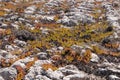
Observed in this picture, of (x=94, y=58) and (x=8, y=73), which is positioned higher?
(x=8, y=73)

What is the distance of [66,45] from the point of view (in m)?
17.6

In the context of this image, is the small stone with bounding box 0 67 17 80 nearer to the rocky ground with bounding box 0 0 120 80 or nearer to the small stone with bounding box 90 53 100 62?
the rocky ground with bounding box 0 0 120 80

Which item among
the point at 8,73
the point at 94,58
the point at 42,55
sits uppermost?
the point at 8,73

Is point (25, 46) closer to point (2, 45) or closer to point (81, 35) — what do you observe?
point (2, 45)

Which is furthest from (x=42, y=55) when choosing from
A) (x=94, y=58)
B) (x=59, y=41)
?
(x=94, y=58)

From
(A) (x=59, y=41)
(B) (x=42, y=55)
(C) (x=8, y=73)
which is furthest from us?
(A) (x=59, y=41)

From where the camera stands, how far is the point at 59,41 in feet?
60.1

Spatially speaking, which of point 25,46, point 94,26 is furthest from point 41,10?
point 25,46

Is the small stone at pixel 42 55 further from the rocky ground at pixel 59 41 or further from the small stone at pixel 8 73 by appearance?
the small stone at pixel 8 73

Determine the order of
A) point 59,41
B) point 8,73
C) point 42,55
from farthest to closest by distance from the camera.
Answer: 1. point 59,41
2. point 42,55
3. point 8,73

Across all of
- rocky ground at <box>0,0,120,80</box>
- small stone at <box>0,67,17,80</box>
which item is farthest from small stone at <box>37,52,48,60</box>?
small stone at <box>0,67,17,80</box>

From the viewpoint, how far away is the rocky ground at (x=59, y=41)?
573 inches

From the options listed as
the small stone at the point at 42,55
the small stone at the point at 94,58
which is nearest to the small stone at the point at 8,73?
the small stone at the point at 42,55

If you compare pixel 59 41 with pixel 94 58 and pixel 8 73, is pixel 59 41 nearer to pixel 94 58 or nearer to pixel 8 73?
pixel 94 58
